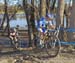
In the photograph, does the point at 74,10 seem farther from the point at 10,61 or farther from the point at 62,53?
the point at 10,61

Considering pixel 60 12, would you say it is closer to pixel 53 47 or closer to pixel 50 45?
pixel 50 45

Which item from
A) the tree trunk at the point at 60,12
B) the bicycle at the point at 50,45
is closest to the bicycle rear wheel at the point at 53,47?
the bicycle at the point at 50,45

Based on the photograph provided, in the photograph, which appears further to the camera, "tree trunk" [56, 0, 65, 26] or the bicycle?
"tree trunk" [56, 0, 65, 26]

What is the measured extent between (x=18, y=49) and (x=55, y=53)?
2214 mm

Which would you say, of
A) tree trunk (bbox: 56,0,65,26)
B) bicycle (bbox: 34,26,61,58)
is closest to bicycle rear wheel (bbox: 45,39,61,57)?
bicycle (bbox: 34,26,61,58)

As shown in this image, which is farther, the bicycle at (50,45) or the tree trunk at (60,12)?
the tree trunk at (60,12)

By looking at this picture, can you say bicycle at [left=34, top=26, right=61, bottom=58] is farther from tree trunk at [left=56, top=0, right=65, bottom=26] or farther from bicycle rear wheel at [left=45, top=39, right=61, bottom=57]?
tree trunk at [left=56, top=0, right=65, bottom=26]

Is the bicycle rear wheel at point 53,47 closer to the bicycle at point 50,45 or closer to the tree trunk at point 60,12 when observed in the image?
the bicycle at point 50,45

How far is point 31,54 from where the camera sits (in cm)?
1070

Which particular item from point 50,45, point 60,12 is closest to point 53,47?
point 50,45

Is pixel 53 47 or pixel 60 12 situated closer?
pixel 53 47

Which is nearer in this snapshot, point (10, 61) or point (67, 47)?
point (10, 61)

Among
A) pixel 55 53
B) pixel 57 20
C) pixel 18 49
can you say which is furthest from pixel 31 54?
pixel 57 20

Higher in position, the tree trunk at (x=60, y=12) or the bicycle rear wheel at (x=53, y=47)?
the tree trunk at (x=60, y=12)
